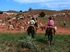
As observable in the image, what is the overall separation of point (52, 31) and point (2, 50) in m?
4.64

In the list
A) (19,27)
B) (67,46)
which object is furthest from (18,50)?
(19,27)

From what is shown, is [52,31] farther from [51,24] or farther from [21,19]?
[21,19]

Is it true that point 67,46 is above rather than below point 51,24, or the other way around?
below

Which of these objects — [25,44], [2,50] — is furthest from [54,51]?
[2,50]

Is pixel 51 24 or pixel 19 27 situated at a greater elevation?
pixel 51 24

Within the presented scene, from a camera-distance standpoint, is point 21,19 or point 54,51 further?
point 21,19

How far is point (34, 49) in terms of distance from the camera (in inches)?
617

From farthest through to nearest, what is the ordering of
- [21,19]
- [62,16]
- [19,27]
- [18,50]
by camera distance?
1. [62,16]
2. [21,19]
3. [19,27]
4. [18,50]

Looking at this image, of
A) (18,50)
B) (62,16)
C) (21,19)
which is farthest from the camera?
(62,16)

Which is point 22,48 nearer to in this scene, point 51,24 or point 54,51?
point 54,51

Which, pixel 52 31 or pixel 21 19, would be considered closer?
pixel 52 31

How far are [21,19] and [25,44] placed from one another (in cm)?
2780

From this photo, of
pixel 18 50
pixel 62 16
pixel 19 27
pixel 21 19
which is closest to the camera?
pixel 18 50

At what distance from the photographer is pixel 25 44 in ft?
53.6
